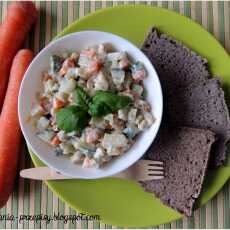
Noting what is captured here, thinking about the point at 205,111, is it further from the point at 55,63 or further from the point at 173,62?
the point at 55,63

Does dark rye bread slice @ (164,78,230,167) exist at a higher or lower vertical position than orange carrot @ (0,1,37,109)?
lower

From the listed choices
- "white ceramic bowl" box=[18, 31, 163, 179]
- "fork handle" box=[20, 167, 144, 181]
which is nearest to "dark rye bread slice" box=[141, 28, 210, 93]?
"white ceramic bowl" box=[18, 31, 163, 179]

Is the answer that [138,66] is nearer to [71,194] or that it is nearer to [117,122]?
[117,122]

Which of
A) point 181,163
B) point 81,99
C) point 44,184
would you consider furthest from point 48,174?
point 181,163

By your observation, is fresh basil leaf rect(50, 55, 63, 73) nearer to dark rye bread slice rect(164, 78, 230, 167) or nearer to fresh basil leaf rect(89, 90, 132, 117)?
fresh basil leaf rect(89, 90, 132, 117)

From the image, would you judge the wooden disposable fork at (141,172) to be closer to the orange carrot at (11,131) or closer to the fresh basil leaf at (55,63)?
the orange carrot at (11,131)

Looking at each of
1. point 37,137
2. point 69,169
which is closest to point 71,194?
point 69,169
